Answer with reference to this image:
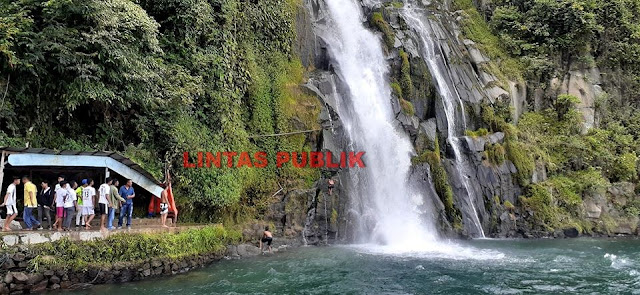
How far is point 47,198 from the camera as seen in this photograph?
48.3 feet

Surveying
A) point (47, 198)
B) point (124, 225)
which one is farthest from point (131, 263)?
point (47, 198)

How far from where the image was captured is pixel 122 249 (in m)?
14.1

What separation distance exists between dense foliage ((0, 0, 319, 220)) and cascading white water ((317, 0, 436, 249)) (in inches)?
95.2

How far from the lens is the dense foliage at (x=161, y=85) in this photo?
14836 mm

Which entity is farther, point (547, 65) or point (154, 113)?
point (547, 65)

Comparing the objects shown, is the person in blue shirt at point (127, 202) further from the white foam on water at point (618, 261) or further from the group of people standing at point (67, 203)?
the white foam on water at point (618, 261)

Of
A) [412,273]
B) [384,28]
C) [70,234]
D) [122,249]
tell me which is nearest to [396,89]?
[384,28]

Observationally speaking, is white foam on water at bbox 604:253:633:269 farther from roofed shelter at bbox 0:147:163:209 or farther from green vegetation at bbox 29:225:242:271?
roofed shelter at bbox 0:147:163:209

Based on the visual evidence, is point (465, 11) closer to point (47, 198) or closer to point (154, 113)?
point (154, 113)

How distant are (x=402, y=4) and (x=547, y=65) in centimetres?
1016

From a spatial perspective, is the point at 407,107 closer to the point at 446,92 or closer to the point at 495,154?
the point at 446,92

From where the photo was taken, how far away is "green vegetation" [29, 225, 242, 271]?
42.2ft

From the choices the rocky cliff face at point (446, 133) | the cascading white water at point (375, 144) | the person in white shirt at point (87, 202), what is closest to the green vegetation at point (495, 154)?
the rocky cliff face at point (446, 133)

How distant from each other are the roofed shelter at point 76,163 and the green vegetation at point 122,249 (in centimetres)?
211
